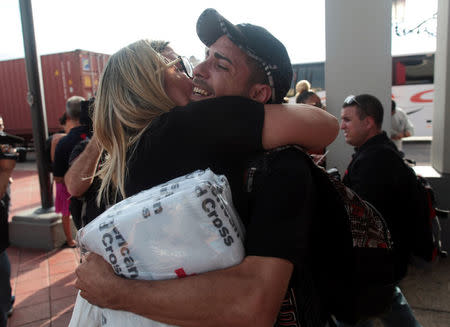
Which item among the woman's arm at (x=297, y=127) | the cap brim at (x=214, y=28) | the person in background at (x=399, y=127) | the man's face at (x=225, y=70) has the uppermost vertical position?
the cap brim at (x=214, y=28)

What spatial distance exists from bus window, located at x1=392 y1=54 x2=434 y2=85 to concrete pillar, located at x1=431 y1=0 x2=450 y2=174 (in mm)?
11596

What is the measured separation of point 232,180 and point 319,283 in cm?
40

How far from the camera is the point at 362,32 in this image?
14.3 ft

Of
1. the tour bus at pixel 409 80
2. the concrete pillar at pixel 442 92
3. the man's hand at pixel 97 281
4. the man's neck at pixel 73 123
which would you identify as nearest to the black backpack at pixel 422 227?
the man's hand at pixel 97 281

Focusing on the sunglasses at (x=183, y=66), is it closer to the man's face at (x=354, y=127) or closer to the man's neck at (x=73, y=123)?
the man's face at (x=354, y=127)

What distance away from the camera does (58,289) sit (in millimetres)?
3934

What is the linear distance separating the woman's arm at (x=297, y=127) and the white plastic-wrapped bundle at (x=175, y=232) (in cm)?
20

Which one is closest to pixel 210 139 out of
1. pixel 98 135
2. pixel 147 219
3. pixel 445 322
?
pixel 147 219

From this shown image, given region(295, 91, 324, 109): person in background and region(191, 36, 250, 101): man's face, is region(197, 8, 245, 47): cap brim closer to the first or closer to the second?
region(191, 36, 250, 101): man's face

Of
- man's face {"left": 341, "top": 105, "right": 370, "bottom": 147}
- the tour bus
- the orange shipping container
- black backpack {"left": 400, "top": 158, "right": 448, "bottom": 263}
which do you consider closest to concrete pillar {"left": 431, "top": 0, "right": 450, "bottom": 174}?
man's face {"left": 341, "top": 105, "right": 370, "bottom": 147}

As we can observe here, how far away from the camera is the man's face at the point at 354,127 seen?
9.30ft

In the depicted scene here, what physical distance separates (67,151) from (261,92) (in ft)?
11.0

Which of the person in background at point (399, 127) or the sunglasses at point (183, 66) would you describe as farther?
the person in background at point (399, 127)

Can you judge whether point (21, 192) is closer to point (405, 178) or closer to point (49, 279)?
point (49, 279)
